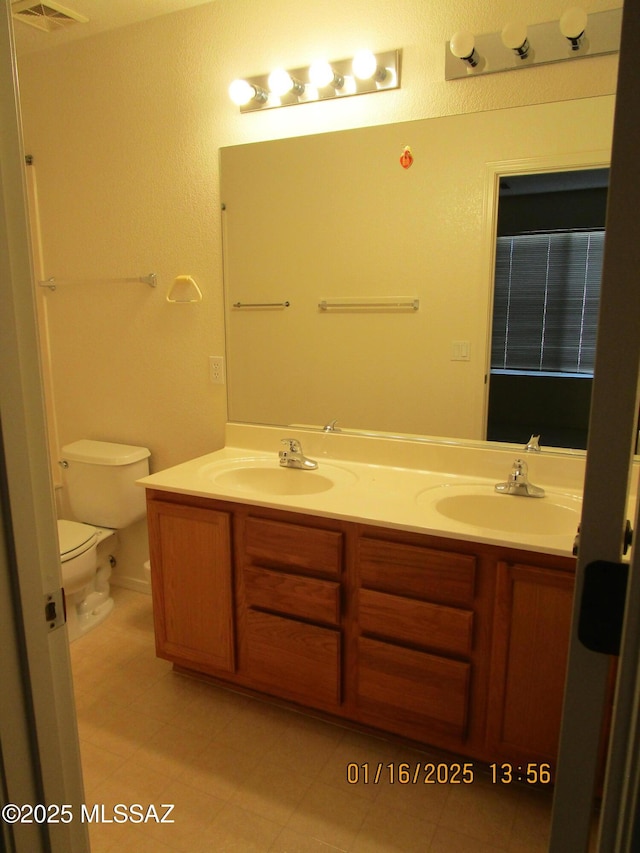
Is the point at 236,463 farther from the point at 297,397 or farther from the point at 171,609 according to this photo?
the point at 171,609

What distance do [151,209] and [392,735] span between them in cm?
230

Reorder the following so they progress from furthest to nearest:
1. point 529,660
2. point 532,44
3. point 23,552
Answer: point 532,44 → point 529,660 → point 23,552

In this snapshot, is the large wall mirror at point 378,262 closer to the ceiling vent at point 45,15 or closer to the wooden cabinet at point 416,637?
the wooden cabinet at point 416,637

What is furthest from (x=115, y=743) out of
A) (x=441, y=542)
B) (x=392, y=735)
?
(x=441, y=542)

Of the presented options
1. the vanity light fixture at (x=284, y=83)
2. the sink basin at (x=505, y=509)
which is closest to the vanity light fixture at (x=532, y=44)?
the vanity light fixture at (x=284, y=83)

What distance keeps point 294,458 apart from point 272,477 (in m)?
0.12

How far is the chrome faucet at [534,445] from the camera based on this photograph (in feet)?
6.40

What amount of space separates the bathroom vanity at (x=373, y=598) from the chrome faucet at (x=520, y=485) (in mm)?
29

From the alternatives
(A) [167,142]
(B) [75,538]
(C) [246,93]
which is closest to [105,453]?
(B) [75,538]

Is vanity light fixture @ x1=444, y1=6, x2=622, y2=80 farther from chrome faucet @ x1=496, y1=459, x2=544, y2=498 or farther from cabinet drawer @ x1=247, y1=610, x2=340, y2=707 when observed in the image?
cabinet drawer @ x1=247, y1=610, x2=340, y2=707

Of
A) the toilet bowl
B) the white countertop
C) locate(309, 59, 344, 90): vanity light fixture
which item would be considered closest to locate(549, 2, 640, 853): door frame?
the white countertop

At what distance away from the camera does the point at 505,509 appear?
185 centimetres

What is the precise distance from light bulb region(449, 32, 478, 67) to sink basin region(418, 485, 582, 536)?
138 centimetres

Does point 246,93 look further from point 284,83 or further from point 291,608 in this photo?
point 291,608
